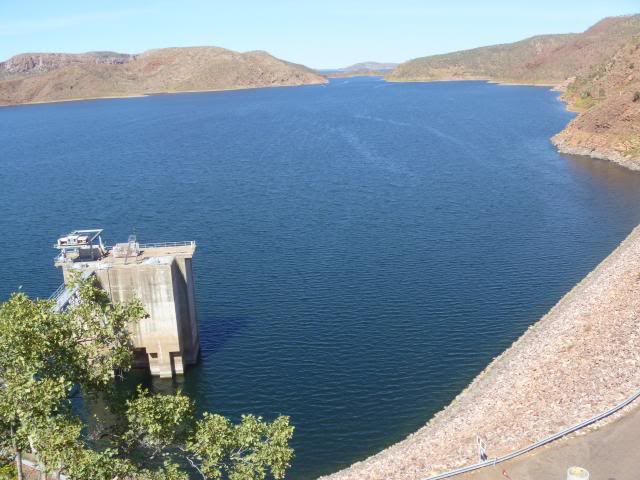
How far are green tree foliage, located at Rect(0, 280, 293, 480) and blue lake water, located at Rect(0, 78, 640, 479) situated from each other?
14688mm

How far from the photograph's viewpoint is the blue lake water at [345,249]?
52719 millimetres

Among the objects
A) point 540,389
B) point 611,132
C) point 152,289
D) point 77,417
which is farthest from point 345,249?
point 611,132

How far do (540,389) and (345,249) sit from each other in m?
43.0

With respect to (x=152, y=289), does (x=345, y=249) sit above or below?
below

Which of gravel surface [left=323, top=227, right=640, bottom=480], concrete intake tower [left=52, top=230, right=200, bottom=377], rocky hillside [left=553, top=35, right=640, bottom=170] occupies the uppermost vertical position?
rocky hillside [left=553, top=35, right=640, bottom=170]

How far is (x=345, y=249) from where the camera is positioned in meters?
84.6

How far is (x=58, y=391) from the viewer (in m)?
23.7

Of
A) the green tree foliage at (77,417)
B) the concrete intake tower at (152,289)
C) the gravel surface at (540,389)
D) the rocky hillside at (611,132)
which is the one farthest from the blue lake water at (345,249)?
the green tree foliage at (77,417)

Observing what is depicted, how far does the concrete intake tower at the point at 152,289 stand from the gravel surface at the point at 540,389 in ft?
68.9

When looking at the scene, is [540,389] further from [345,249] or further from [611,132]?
[611,132]

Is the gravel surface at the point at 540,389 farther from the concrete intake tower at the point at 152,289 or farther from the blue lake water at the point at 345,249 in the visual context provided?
the concrete intake tower at the point at 152,289

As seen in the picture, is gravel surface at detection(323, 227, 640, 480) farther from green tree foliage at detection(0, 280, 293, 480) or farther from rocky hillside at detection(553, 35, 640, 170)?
rocky hillside at detection(553, 35, 640, 170)

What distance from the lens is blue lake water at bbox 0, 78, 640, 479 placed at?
52719mm

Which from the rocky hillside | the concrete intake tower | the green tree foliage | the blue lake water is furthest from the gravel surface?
the rocky hillside
